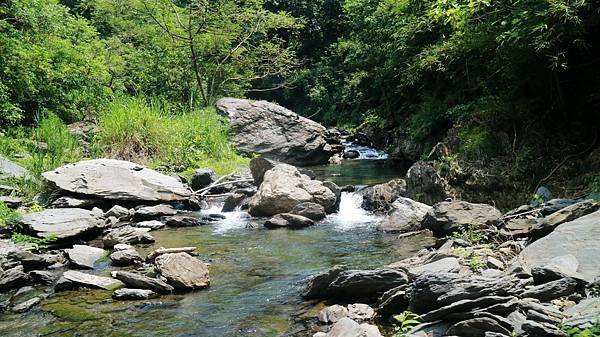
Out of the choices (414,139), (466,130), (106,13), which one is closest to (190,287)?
(466,130)

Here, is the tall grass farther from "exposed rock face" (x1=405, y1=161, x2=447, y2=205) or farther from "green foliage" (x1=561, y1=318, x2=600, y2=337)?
"green foliage" (x1=561, y1=318, x2=600, y2=337)

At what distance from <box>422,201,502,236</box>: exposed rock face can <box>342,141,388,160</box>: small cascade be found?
12184 millimetres

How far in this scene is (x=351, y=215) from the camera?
11.4 m

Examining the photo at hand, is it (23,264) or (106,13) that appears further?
(106,13)

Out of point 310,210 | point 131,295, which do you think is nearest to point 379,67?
point 310,210

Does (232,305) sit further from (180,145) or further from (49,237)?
(180,145)

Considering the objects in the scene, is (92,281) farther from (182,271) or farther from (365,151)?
(365,151)

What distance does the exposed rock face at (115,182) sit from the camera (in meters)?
11.2

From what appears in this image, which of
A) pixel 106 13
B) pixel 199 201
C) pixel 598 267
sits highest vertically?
pixel 106 13

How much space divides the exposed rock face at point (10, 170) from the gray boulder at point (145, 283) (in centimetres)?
601

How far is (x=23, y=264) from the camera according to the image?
24.4 feet

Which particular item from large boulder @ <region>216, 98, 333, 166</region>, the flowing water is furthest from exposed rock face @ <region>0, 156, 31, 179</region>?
large boulder @ <region>216, 98, 333, 166</region>

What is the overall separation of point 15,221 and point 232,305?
473cm

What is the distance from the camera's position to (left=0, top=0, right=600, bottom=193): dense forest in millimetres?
9211
